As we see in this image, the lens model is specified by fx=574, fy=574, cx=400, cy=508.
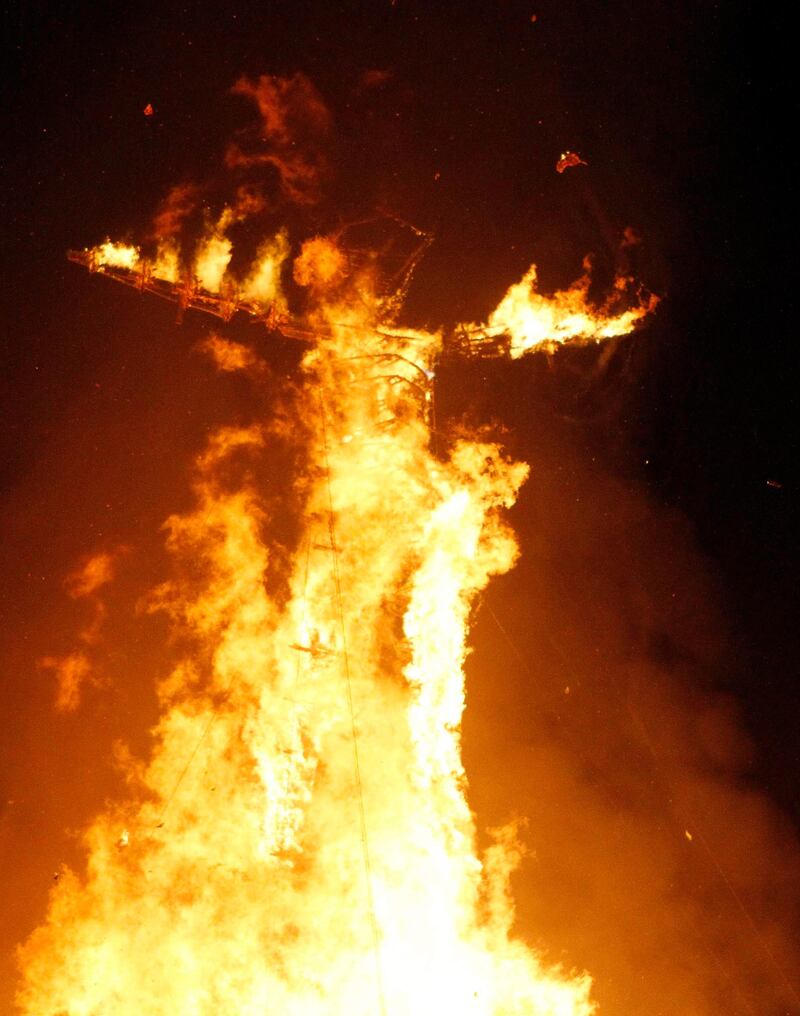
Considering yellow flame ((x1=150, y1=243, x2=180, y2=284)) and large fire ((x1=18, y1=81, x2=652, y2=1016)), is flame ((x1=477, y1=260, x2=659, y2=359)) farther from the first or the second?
yellow flame ((x1=150, y1=243, x2=180, y2=284))

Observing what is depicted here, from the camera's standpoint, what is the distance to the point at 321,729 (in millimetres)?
4684

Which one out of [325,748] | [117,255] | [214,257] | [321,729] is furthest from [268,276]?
[325,748]

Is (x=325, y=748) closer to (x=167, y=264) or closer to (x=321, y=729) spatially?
(x=321, y=729)

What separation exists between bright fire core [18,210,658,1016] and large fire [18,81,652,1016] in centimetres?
2

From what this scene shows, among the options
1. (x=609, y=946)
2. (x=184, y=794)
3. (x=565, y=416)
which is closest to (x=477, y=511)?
(x=565, y=416)

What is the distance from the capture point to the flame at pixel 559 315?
15.6ft

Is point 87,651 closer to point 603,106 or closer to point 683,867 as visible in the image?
point 683,867

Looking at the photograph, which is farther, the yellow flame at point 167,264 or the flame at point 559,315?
the flame at point 559,315

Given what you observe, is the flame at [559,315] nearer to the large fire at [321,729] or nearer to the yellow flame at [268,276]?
the large fire at [321,729]

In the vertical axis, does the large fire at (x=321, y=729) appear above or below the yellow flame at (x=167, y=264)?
below

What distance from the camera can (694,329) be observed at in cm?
493

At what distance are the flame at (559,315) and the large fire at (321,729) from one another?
3 centimetres

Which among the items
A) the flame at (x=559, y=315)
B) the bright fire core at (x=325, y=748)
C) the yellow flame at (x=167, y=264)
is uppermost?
the yellow flame at (x=167, y=264)

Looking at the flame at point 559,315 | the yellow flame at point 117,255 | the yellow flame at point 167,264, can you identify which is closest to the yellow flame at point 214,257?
the yellow flame at point 167,264
